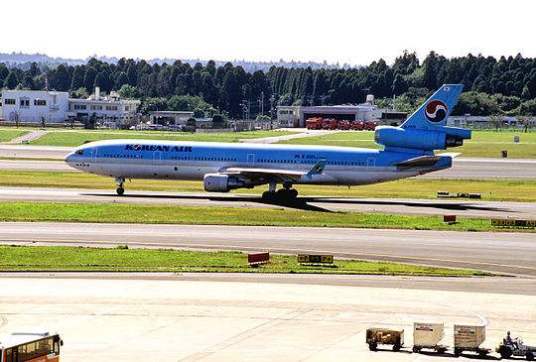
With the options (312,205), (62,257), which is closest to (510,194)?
(312,205)

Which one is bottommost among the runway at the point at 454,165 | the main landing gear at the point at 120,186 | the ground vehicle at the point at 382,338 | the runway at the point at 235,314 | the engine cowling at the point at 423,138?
the runway at the point at 454,165

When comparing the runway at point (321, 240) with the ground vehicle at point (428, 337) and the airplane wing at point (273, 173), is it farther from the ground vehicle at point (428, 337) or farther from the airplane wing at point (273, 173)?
the ground vehicle at point (428, 337)

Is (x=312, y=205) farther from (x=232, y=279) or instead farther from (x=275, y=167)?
(x=232, y=279)

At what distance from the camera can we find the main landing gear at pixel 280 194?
335 ft

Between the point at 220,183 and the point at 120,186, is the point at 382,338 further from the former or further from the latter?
the point at 120,186

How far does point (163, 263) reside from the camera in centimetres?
6581

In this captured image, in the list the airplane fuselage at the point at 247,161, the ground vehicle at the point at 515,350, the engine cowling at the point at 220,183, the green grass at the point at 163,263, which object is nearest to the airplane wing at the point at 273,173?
the airplane fuselage at the point at 247,161

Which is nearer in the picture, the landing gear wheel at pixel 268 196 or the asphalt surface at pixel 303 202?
the asphalt surface at pixel 303 202

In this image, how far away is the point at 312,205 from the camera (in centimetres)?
9900

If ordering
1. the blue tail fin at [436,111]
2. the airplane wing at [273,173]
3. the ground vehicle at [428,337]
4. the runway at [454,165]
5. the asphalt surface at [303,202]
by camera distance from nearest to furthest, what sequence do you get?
the ground vehicle at [428,337] → the asphalt surface at [303,202] → the airplane wing at [273,173] → the blue tail fin at [436,111] → the runway at [454,165]

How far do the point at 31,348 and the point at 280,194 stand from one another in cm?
6501

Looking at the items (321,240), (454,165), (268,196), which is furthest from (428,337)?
(454,165)

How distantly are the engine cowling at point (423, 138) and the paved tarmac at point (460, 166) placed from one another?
34.4 m

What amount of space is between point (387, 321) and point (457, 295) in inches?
300
